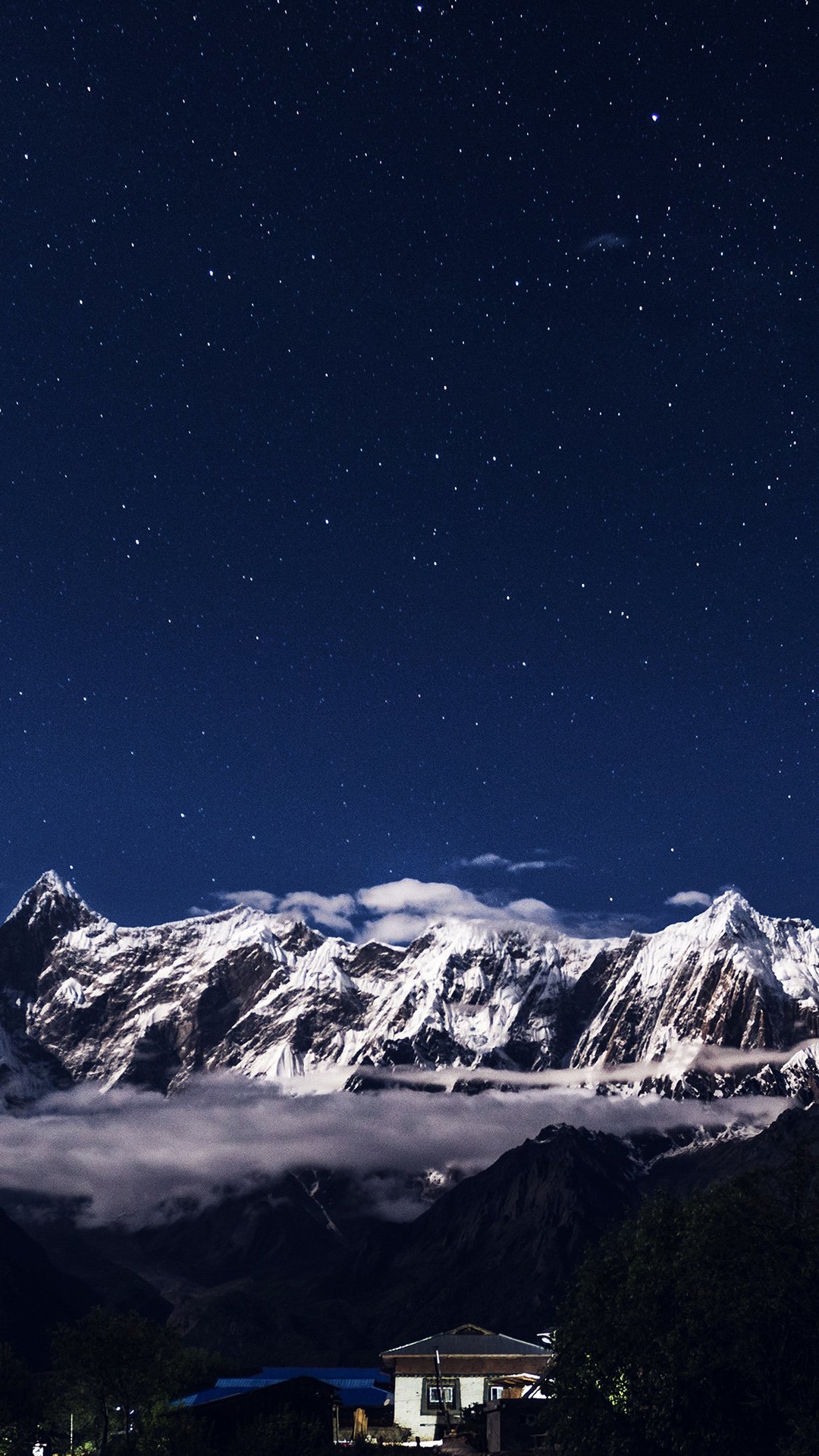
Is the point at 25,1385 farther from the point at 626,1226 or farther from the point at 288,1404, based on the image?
the point at 626,1226

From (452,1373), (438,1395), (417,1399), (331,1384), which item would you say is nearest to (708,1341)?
(331,1384)

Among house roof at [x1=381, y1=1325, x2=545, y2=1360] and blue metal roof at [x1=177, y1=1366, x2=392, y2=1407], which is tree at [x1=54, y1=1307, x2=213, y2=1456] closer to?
blue metal roof at [x1=177, y1=1366, x2=392, y2=1407]

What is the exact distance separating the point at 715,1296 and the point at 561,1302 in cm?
1368

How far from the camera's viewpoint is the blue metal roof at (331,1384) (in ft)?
385

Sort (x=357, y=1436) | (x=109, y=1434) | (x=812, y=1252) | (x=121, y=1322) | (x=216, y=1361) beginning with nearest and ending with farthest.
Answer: (x=812, y=1252) < (x=121, y=1322) < (x=109, y=1434) < (x=357, y=1436) < (x=216, y=1361)

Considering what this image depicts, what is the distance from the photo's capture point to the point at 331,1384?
119062mm

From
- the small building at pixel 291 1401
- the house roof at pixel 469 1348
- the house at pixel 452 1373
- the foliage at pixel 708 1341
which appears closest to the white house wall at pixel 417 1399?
the house at pixel 452 1373

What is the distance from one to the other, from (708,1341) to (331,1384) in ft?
251

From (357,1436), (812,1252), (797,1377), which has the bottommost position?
(357,1436)

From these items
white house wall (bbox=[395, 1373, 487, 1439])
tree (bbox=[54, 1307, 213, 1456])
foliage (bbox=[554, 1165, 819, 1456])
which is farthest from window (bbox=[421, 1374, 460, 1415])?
foliage (bbox=[554, 1165, 819, 1456])

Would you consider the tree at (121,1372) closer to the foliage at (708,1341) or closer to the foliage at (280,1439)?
the foliage at (280,1439)

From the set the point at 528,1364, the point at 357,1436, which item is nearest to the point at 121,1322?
the point at 357,1436

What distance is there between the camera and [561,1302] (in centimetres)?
6556

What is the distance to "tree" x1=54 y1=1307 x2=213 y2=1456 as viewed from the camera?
305 feet
